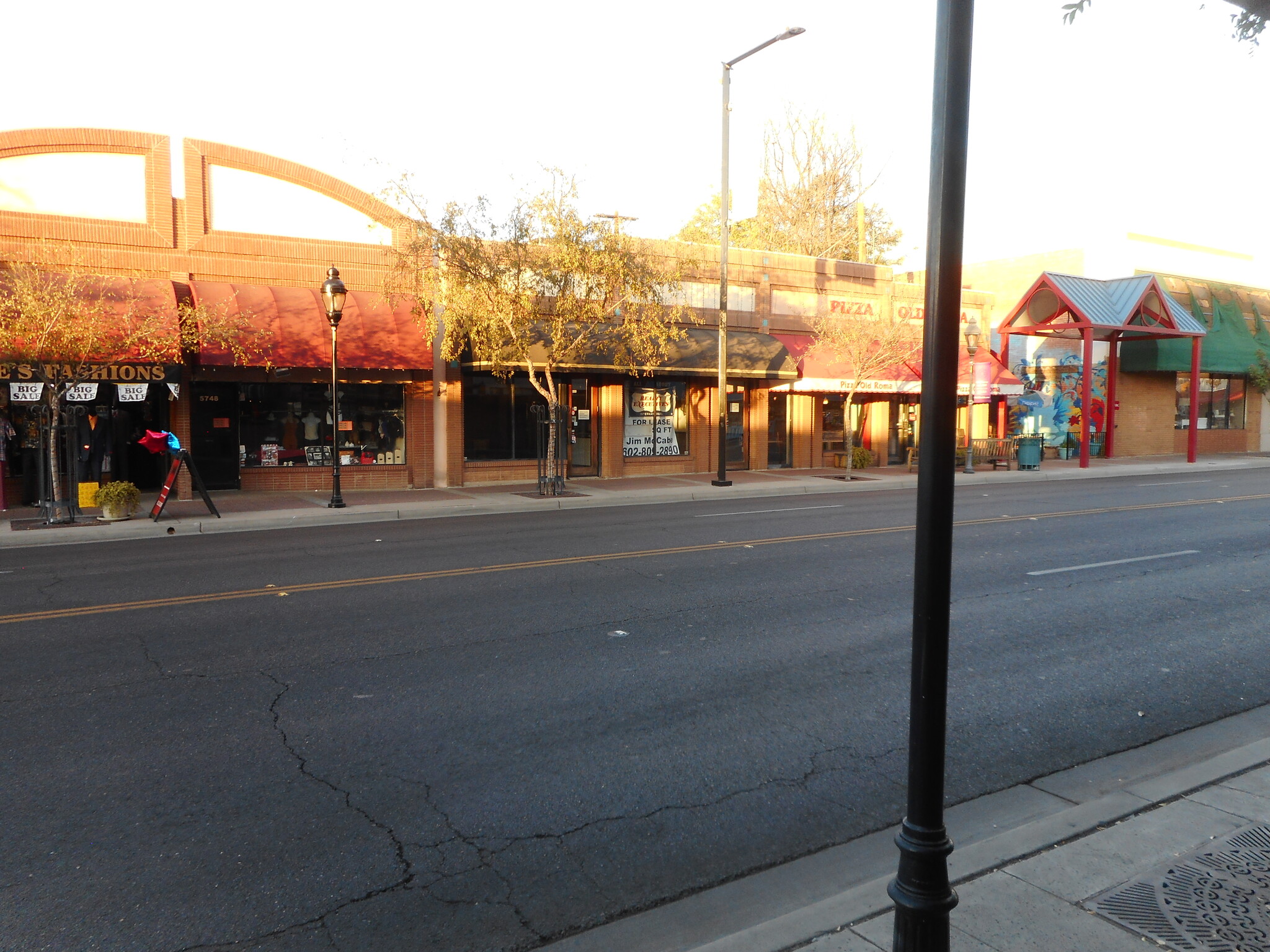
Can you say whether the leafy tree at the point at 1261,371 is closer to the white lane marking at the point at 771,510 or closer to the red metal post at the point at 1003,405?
the red metal post at the point at 1003,405

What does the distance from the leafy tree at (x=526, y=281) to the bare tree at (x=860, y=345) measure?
273 inches

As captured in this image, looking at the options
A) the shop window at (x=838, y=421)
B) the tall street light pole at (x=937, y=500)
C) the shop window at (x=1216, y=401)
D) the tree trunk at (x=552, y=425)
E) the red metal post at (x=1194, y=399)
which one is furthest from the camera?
the shop window at (x=1216, y=401)

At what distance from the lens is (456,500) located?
63.6 feet

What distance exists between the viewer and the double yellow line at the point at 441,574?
28.3ft

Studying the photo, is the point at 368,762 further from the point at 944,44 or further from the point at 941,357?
the point at 944,44

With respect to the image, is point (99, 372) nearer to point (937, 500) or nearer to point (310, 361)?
point (310, 361)

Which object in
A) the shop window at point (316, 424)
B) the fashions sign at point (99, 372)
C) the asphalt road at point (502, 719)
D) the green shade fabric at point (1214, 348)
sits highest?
the green shade fabric at point (1214, 348)

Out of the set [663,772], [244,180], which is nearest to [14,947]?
[663,772]

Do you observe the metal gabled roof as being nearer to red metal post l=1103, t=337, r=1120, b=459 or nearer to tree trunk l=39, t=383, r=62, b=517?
red metal post l=1103, t=337, r=1120, b=459

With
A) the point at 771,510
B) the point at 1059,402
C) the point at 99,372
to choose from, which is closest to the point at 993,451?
the point at 1059,402

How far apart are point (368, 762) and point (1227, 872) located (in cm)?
407

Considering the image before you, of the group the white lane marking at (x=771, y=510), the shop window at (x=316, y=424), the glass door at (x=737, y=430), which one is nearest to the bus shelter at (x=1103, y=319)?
the glass door at (x=737, y=430)

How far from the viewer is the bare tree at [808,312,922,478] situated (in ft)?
83.5

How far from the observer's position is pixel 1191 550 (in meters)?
12.2
